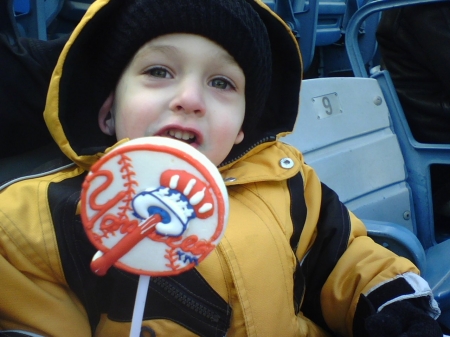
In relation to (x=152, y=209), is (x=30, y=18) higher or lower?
lower

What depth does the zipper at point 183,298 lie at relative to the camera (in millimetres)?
658

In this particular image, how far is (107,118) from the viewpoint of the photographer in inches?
31.3

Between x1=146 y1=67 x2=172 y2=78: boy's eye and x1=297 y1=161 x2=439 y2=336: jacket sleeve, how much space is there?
1.16 feet

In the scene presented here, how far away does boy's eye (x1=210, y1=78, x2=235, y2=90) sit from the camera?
0.74 m

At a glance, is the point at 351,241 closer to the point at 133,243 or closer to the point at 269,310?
the point at 269,310

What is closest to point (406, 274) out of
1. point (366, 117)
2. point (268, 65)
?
point (268, 65)

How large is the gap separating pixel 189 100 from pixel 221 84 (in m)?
0.12

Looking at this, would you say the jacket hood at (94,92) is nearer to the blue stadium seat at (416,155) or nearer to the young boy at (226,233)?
the young boy at (226,233)

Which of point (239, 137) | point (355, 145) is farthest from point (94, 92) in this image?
point (355, 145)

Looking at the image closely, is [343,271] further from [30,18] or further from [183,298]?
[30,18]

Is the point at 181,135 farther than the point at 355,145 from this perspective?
No

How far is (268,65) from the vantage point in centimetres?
82

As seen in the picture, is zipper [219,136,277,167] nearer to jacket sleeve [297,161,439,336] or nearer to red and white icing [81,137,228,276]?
jacket sleeve [297,161,439,336]

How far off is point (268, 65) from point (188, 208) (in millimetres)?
464
